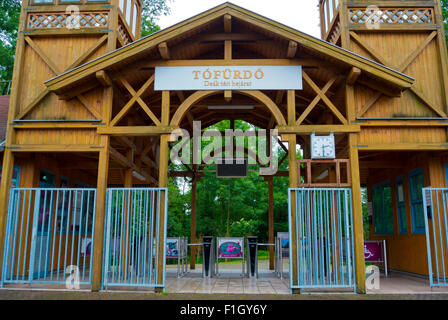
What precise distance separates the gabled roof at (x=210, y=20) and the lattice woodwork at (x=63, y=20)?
1.62 meters

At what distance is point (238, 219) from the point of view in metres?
25.3

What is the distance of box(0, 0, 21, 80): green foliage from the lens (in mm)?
18300

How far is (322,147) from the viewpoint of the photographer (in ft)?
25.0

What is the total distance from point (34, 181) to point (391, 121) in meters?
8.10

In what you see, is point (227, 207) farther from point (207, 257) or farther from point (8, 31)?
point (8, 31)

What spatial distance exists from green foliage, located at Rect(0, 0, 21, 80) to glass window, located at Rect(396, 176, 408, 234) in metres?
17.8

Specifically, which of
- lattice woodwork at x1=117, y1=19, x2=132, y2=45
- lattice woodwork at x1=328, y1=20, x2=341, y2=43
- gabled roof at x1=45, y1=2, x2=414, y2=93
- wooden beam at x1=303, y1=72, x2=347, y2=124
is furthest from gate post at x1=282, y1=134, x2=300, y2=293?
lattice woodwork at x1=117, y1=19, x2=132, y2=45

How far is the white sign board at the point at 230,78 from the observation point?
26.4ft

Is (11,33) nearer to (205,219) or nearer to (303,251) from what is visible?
(205,219)

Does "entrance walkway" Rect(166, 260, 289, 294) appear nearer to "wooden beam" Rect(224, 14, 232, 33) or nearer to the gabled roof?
the gabled roof

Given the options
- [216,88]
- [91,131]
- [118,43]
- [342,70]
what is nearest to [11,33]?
[118,43]

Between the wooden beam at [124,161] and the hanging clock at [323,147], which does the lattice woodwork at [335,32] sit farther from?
the wooden beam at [124,161]

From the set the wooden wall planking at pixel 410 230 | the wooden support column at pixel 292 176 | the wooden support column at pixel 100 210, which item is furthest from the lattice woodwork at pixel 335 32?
the wooden support column at pixel 100 210
